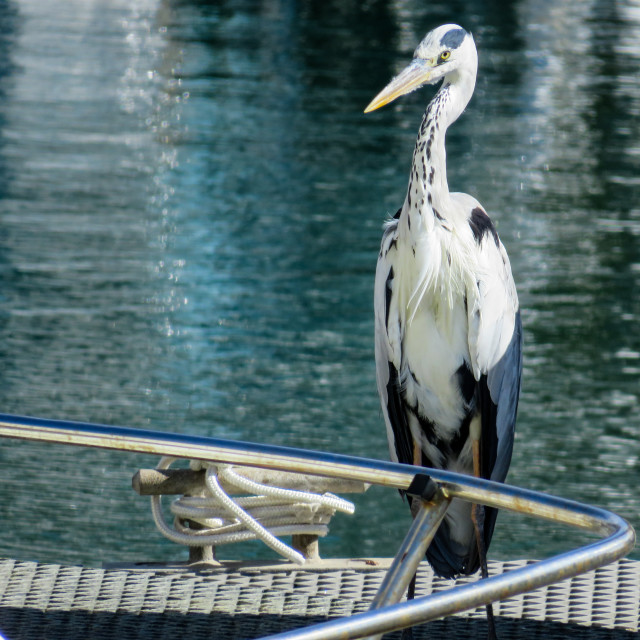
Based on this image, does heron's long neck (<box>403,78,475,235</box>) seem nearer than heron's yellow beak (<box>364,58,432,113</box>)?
Yes

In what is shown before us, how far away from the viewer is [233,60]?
2133cm

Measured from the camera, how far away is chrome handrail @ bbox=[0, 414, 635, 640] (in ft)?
4.16

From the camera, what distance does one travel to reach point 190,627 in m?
3.08

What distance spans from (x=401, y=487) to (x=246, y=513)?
74.7 inches

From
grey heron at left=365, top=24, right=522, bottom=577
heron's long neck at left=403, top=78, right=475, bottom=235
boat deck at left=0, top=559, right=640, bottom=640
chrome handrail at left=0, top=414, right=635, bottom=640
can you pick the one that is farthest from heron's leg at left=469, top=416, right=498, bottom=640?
chrome handrail at left=0, top=414, right=635, bottom=640

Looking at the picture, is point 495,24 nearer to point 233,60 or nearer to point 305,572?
point 233,60

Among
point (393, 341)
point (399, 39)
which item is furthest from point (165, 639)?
point (399, 39)

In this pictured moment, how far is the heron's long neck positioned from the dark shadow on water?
1.15 m

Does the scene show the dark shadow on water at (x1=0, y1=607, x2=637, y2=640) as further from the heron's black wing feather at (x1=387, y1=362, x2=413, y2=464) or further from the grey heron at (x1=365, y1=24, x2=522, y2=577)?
the heron's black wing feather at (x1=387, y1=362, x2=413, y2=464)

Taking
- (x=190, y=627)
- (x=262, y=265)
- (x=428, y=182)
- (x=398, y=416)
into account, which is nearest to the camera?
(x=190, y=627)

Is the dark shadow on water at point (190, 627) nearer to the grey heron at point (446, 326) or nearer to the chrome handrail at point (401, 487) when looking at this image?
the grey heron at point (446, 326)

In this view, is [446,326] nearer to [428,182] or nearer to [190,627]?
[428,182]

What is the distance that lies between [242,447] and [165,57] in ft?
66.4

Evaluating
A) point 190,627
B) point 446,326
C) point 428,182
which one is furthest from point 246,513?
point 428,182
